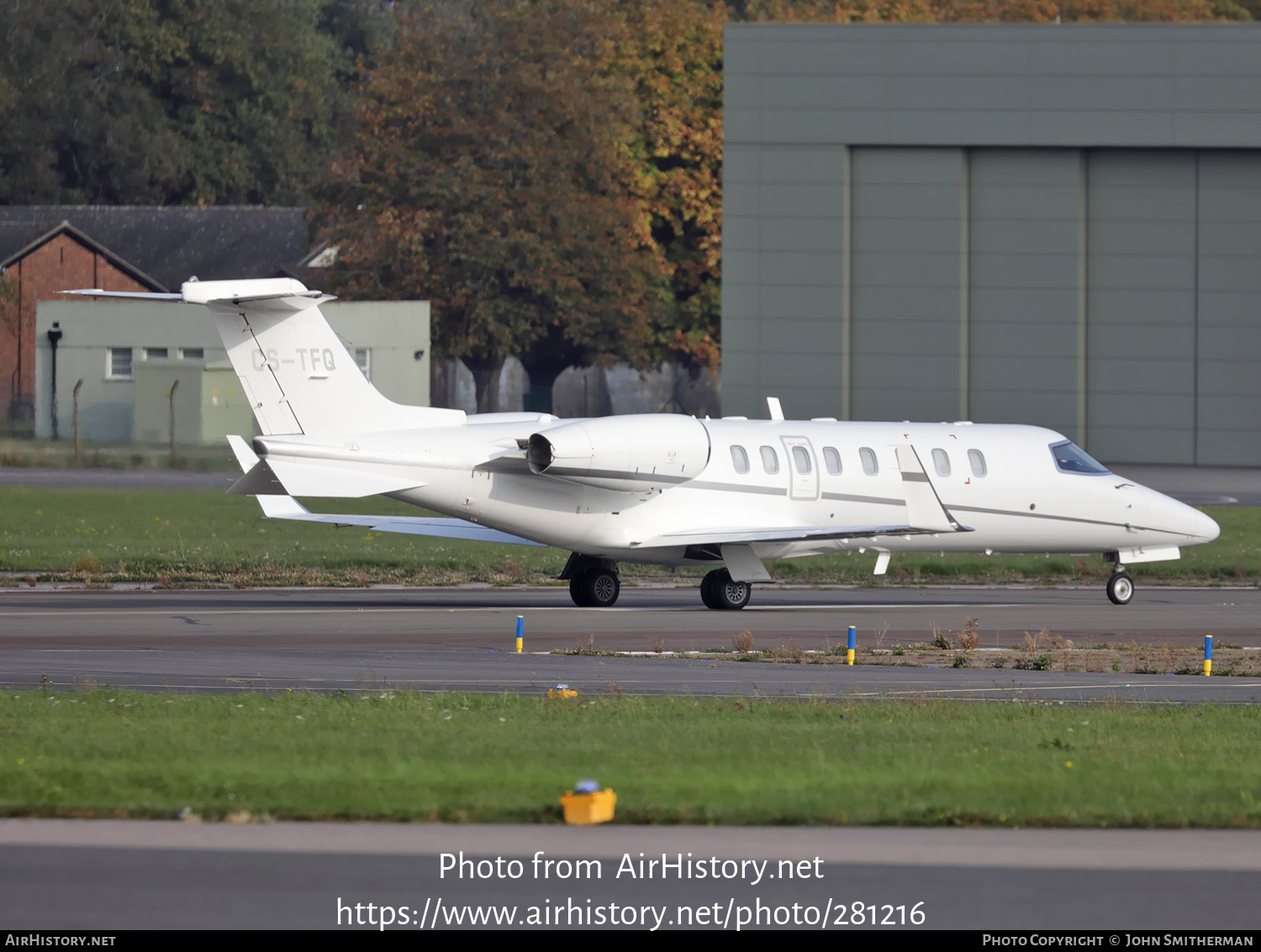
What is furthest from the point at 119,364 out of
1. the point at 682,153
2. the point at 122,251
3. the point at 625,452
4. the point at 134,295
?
the point at 134,295

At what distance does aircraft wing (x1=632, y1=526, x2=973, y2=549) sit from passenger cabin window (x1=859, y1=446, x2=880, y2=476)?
3.49ft

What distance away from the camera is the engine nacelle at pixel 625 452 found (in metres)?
24.5

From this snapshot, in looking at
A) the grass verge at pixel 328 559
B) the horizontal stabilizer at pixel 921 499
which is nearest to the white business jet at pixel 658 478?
the horizontal stabilizer at pixel 921 499

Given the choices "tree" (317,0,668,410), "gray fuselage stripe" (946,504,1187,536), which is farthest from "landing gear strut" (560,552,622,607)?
"tree" (317,0,668,410)

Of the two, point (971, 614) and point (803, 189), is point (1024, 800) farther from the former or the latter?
point (803, 189)

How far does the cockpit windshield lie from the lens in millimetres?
28625

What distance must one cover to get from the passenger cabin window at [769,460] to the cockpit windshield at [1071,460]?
505cm

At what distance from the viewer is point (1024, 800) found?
11.0m

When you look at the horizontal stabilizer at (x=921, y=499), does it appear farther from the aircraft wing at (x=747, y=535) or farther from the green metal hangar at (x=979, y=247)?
the green metal hangar at (x=979, y=247)

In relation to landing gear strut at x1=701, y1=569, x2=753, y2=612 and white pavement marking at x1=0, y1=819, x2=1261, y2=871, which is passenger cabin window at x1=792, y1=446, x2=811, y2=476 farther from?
white pavement marking at x1=0, y1=819, x2=1261, y2=871

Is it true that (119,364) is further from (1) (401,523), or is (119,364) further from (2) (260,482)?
(2) (260,482)

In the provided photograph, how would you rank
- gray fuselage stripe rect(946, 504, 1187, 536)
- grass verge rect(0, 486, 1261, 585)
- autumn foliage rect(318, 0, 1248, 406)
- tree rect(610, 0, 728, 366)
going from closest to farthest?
gray fuselage stripe rect(946, 504, 1187, 536), grass verge rect(0, 486, 1261, 585), autumn foliage rect(318, 0, 1248, 406), tree rect(610, 0, 728, 366)

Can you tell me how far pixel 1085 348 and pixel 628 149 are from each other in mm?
23755

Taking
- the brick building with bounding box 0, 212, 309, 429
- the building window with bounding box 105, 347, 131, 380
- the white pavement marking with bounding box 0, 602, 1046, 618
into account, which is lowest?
the white pavement marking with bounding box 0, 602, 1046, 618
